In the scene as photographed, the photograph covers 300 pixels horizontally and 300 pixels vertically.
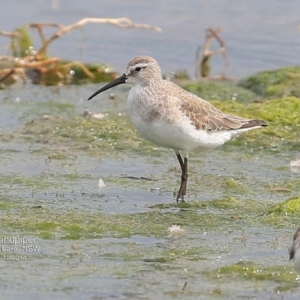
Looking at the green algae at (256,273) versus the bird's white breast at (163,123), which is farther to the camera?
the bird's white breast at (163,123)

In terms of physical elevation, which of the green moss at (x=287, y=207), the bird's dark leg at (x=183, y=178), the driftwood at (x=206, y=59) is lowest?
the driftwood at (x=206, y=59)

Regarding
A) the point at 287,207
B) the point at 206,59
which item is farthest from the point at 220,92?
the point at 287,207

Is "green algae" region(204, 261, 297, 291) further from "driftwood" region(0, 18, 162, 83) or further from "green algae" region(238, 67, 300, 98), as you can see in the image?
"driftwood" region(0, 18, 162, 83)

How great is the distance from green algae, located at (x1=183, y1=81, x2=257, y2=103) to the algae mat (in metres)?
0.97

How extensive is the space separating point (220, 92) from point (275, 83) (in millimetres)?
734

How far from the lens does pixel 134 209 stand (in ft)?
25.0

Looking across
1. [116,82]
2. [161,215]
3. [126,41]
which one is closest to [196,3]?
[126,41]

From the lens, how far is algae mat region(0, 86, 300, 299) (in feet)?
18.8

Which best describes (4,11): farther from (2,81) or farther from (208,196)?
(208,196)

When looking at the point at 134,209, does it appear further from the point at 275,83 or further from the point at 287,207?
the point at 275,83

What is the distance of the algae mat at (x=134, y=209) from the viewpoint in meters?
5.74

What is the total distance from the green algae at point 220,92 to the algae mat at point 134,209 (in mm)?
974

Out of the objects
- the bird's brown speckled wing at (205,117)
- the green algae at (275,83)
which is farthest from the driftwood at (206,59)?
the bird's brown speckled wing at (205,117)

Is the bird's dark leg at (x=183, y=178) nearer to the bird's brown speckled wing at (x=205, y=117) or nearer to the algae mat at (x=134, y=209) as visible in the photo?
the algae mat at (x=134, y=209)
